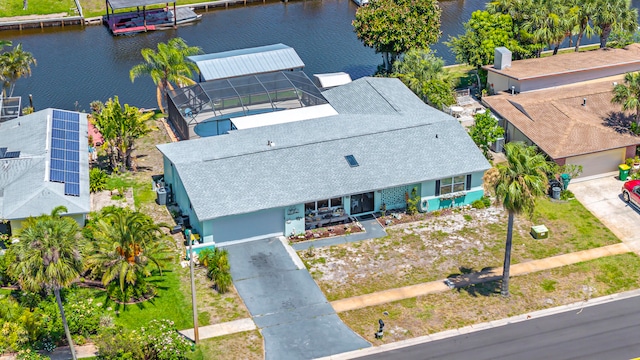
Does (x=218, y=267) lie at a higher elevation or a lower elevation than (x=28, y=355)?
higher

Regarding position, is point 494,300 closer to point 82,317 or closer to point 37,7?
point 82,317

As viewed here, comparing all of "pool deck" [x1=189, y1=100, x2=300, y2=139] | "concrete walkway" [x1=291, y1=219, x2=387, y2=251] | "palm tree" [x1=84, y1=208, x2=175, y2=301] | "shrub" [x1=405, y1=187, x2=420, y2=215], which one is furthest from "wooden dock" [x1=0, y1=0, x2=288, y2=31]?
"palm tree" [x1=84, y1=208, x2=175, y2=301]

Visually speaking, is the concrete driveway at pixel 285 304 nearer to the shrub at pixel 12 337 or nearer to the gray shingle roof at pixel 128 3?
the shrub at pixel 12 337

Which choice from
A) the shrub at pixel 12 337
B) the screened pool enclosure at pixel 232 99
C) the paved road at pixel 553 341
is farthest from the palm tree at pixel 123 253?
the screened pool enclosure at pixel 232 99

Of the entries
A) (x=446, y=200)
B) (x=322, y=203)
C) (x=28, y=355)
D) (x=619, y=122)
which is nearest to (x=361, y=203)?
(x=322, y=203)

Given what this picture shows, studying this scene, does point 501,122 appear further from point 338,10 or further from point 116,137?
point 338,10

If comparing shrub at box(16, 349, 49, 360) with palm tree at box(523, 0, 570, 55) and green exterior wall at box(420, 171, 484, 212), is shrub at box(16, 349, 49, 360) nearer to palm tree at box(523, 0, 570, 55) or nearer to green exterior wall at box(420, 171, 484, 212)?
green exterior wall at box(420, 171, 484, 212)
